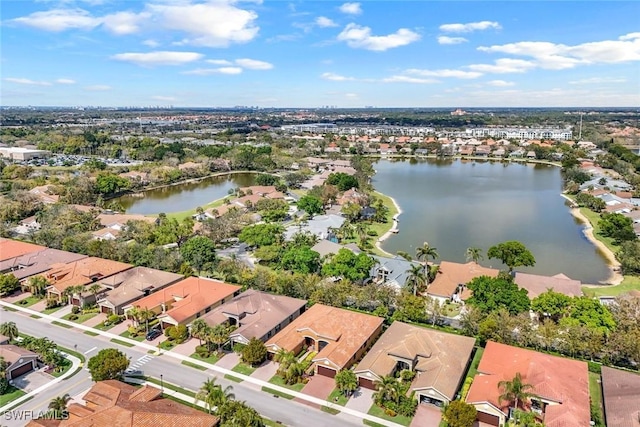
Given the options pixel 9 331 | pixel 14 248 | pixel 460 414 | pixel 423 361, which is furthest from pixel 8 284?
pixel 460 414

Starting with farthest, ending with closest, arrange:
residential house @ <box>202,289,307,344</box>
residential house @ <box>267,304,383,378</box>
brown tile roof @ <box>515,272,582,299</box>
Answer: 1. brown tile roof @ <box>515,272,582,299</box>
2. residential house @ <box>202,289,307,344</box>
3. residential house @ <box>267,304,383,378</box>

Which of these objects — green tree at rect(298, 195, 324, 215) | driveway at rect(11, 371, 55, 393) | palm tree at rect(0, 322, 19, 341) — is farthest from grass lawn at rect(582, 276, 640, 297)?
palm tree at rect(0, 322, 19, 341)

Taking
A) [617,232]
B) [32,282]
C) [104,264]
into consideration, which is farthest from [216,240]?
[617,232]

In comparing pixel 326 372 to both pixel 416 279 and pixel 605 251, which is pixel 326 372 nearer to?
pixel 416 279

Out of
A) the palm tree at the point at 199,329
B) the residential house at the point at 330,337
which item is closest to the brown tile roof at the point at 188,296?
the palm tree at the point at 199,329

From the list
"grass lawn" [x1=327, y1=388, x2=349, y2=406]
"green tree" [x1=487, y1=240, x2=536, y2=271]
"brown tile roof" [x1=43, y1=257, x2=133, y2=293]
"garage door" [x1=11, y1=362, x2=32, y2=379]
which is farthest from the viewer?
"green tree" [x1=487, y1=240, x2=536, y2=271]

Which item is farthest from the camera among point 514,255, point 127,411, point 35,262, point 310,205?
point 310,205

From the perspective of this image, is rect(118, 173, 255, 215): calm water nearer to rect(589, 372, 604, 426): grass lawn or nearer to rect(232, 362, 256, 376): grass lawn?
rect(232, 362, 256, 376): grass lawn
